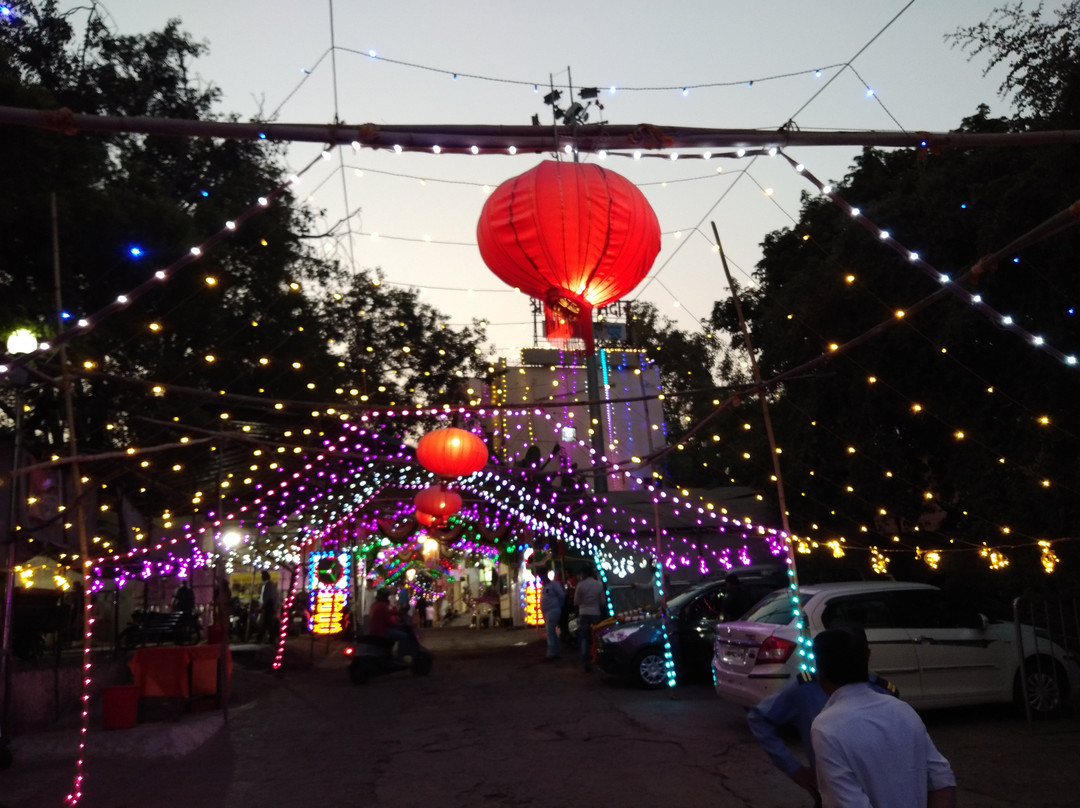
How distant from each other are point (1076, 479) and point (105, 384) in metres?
15.8

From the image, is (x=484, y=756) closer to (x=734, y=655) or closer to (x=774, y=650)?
(x=734, y=655)

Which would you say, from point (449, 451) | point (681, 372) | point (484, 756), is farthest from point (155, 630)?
point (681, 372)

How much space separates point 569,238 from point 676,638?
379 inches

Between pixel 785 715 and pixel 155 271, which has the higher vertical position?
pixel 155 271

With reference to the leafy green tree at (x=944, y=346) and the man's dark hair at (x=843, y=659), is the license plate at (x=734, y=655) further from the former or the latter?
the man's dark hair at (x=843, y=659)

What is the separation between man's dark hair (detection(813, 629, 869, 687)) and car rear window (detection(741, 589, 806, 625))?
6514 millimetres

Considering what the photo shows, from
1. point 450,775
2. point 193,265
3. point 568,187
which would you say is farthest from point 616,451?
point 568,187

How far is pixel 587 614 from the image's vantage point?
1625cm

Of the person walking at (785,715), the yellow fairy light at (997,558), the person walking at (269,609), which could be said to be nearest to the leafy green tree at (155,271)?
the person walking at (269,609)

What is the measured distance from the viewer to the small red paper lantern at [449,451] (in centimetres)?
1295

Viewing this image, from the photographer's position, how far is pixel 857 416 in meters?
15.6

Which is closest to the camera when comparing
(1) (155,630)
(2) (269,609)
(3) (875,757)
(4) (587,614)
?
(3) (875,757)

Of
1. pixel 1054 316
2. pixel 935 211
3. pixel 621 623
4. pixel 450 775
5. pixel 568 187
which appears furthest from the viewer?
pixel 621 623

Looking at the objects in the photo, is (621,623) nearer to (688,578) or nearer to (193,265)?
(688,578)
